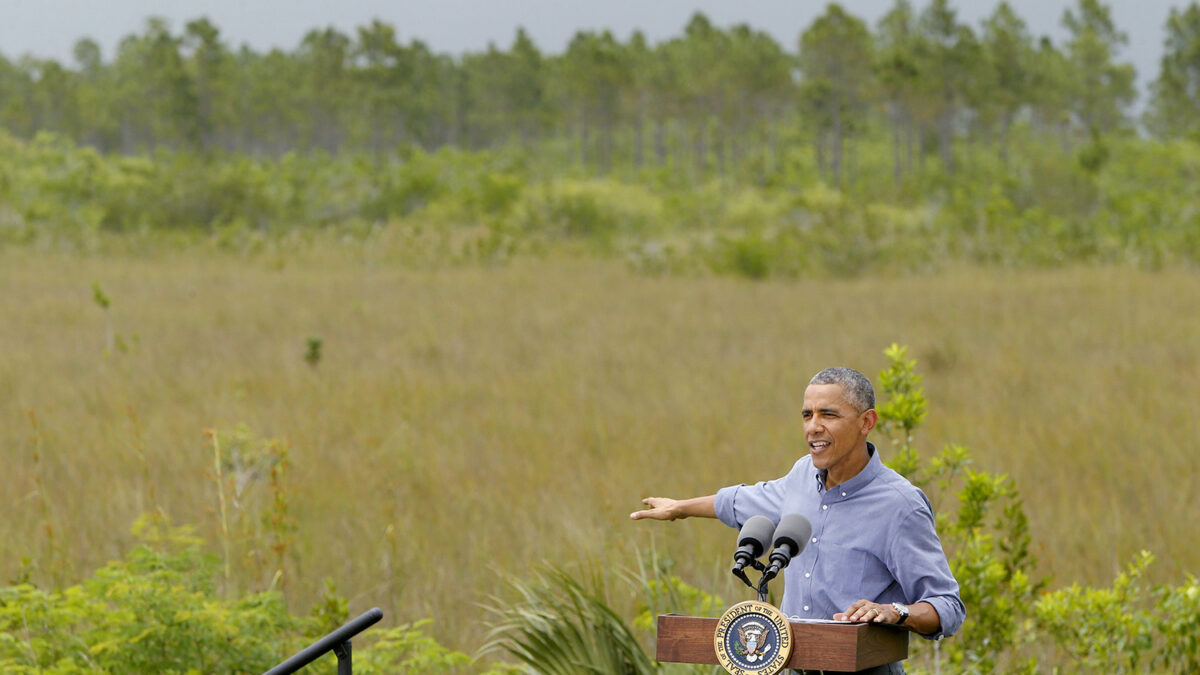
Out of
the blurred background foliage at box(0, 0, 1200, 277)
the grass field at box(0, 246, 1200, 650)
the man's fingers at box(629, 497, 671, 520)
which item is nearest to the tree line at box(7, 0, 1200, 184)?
the blurred background foliage at box(0, 0, 1200, 277)

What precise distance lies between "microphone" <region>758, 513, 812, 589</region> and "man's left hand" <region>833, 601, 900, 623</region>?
12cm

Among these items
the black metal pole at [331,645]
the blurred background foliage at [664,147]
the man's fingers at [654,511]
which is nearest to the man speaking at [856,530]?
the man's fingers at [654,511]

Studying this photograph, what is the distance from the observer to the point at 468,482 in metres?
8.37

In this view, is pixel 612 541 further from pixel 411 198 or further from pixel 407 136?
pixel 407 136

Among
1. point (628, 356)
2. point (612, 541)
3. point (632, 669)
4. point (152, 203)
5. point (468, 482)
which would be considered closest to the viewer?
point (632, 669)

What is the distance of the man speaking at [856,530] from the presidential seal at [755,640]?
0.29 meters

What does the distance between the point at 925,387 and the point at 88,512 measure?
7536 millimetres

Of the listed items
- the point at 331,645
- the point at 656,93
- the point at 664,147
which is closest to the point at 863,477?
the point at 331,645

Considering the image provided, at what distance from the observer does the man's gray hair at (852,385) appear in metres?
2.03

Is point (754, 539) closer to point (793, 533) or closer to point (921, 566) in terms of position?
point (793, 533)

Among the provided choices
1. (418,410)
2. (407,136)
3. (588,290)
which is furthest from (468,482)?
(407,136)

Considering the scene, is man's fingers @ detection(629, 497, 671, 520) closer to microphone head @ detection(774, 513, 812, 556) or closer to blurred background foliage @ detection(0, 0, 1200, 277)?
microphone head @ detection(774, 513, 812, 556)

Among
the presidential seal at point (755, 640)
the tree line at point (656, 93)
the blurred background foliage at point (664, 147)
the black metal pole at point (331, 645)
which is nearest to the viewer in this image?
the presidential seal at point (755, 640)

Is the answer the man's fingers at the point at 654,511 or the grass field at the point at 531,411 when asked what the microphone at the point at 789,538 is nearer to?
the man's fingers at the point at 654,511
